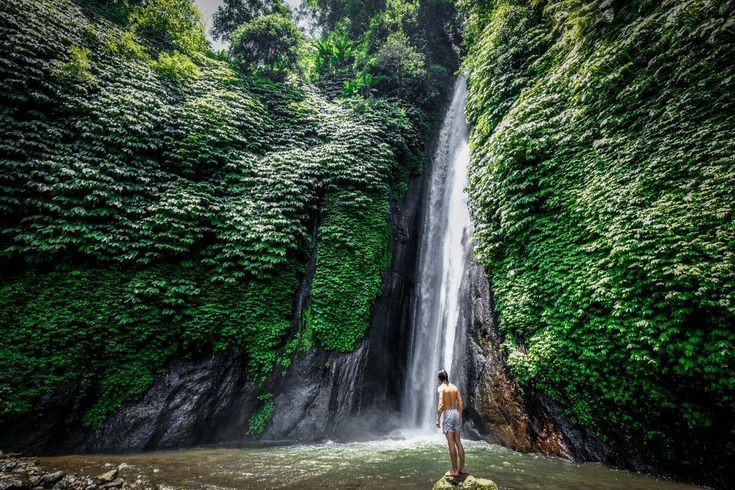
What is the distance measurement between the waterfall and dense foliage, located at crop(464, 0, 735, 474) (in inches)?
116

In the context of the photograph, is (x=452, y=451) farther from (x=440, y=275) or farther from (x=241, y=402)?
(x=440, y=275)

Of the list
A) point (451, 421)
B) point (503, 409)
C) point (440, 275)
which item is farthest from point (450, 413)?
point (440, 275)

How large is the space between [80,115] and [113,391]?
26.1 feet

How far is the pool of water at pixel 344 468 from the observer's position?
4.57m

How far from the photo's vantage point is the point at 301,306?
9984 millimetres

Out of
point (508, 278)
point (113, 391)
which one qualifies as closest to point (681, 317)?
point (508, 278)

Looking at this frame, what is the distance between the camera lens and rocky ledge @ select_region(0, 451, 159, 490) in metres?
4.07

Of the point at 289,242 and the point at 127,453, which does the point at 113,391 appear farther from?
the point at 289,242

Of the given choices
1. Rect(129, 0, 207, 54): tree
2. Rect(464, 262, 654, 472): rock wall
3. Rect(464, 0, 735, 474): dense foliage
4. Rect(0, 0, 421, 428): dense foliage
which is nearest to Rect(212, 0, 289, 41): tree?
Rect(129, 0, 207, 54): tree

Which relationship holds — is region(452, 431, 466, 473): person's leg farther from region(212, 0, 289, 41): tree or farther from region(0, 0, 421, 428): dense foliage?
region(212, 0, 289, 41): tree

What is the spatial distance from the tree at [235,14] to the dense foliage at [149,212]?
7.19 m

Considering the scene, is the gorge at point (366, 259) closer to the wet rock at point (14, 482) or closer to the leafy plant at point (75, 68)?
the leafy plant at point (75, 68)

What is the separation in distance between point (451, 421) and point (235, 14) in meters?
24.5

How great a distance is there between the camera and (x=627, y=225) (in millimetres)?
5547
